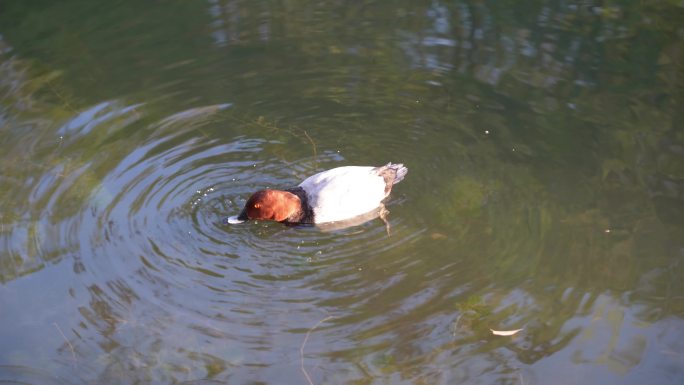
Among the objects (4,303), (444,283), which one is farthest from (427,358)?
(4,303)

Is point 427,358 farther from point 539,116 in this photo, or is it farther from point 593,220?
point 539,116

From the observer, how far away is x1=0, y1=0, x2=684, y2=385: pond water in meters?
4.85

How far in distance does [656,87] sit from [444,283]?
3399 mm

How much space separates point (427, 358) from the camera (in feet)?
15.5

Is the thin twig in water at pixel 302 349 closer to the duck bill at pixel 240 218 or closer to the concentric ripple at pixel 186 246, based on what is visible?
the concentric ripple at pixel 186 246

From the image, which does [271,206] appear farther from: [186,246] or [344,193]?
[186,246]

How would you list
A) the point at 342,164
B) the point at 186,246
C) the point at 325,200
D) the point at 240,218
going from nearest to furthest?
1. the point at 186,246
2. the point at 325,200
3. the point at 240,218
4. the point at 342,164

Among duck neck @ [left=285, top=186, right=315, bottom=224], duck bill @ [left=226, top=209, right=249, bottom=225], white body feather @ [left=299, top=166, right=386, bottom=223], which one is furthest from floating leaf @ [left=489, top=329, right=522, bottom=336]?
duck bill @ [left=226, top=209, right=249, bottom=225]

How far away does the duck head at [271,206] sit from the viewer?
234 inches

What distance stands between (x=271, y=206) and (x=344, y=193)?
568mm

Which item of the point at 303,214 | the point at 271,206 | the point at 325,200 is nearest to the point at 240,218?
the point at 271,206

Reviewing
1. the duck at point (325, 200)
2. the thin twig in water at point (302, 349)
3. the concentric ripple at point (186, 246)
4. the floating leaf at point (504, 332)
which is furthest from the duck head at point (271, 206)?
the floating leaf at point (504, 332)

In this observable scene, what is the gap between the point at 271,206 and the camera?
235 inches

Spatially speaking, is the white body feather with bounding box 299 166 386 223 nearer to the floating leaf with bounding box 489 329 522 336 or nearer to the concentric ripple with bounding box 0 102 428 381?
the concentric ripple with bounding box 0 102 428 381
